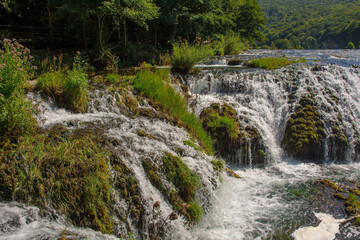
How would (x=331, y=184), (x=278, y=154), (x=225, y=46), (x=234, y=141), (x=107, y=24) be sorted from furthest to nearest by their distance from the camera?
(x=225, y=46) → (x=107, y=24) → (x=278, y=154) → (x=234, y=141) → (x=331, y=184)

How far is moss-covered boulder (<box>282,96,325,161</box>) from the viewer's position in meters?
8.66

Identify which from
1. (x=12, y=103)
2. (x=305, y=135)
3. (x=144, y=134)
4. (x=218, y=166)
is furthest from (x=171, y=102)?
(x=305, y=135)

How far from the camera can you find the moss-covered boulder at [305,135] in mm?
8656

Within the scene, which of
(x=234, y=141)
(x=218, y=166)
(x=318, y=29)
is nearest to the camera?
(x=218, y=166)

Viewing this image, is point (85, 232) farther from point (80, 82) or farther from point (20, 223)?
point (80, 82)

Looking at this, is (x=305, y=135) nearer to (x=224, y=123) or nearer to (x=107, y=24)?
(x=224, y=123)

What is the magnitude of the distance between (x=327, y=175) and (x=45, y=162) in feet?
23.3

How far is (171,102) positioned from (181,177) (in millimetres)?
2986

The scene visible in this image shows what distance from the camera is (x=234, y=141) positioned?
810cm

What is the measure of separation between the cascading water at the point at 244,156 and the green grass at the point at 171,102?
1.46 ft

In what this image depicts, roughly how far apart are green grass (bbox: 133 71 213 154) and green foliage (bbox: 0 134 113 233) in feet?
10.6

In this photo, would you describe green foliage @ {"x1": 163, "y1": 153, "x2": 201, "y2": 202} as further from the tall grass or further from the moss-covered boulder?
the tall grass

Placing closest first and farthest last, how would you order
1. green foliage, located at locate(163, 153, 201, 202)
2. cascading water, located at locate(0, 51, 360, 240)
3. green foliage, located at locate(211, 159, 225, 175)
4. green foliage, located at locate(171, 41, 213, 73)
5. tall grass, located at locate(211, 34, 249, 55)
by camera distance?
cascading water, located at locate(0, 51, 360, 240), green foliage, located at locate(163, 153, 201, 202), green foliage, located at locate(211, 159, 225, 175), green foliage, located at locate(171, 41, 213, 73), tall grass, located at locate(211, 34, 249, 55)

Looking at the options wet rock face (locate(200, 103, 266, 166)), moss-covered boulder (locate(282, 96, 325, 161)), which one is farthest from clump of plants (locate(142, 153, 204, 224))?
moss-covered boulder (locate(282, 96, 325, 161))
